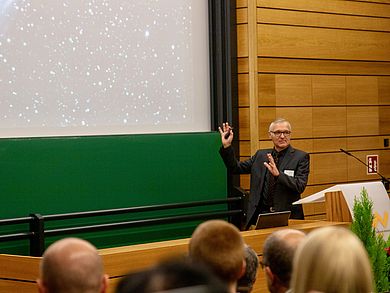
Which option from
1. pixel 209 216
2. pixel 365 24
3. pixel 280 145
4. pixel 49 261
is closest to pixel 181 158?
pixel 209 216

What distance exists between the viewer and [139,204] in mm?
7137

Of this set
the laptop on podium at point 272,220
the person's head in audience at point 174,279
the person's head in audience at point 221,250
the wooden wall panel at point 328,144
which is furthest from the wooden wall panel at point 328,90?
the person's head in audience at point 174,279

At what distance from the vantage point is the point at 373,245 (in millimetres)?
5254

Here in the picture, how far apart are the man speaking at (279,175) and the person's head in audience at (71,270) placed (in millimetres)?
4367

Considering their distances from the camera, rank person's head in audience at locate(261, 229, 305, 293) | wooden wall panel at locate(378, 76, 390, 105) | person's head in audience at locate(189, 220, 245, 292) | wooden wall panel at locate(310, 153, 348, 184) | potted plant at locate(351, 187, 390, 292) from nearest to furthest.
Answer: person's head in audience at locate(189, 220, 245, 292)
person's head in audience at locate(261, 229, 305, 293)
potted plant at locate(351, 187, 390, 292)
wooden wall panel at locate(310, 153, 348, 184)
wooden wall panel at locate(378, 76, 390, 105)

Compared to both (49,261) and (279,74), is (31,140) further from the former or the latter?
(49,261)

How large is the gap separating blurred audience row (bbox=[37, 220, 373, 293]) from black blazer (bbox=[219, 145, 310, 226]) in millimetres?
3330

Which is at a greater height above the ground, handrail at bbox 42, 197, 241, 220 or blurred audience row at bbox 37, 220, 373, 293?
blurred audience row at bbox 37, 220, 373, 293

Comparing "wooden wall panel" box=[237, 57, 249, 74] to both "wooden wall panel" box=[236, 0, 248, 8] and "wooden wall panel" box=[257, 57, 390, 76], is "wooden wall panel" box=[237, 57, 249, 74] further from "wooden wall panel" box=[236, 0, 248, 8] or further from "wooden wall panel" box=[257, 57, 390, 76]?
"wooden wall panel" box=[236, 0, 248, 8]

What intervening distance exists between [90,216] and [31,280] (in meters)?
1.98

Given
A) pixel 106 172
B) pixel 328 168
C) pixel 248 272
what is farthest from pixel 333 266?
pixel 328 168

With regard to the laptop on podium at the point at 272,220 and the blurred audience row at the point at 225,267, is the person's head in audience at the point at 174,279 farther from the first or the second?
the laptop on podium at the point at 272,220

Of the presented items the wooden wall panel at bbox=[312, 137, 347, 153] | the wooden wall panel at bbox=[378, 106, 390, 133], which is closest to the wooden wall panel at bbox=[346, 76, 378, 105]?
the wooden wall panel at bbox=[378, 106, 390, 133]

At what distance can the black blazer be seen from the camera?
6516mm
